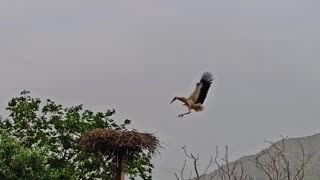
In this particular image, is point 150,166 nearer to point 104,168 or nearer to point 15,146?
point 104,168

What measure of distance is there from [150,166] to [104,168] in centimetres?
146

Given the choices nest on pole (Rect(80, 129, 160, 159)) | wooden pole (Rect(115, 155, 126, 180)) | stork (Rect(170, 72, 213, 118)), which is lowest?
stork (Rect(170, 72, 213, 118))

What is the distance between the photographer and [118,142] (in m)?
11.4

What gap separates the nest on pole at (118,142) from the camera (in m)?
11.5

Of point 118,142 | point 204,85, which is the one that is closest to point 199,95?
point 204,85

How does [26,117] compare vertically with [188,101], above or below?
above

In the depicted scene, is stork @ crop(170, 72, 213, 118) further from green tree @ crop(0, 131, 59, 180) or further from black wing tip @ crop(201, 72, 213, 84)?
green tree @ crop(0, 131, 59, 180)

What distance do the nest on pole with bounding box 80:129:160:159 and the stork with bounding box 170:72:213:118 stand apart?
10.6ft

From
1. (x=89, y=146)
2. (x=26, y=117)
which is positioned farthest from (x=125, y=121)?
(x=89, y=146)

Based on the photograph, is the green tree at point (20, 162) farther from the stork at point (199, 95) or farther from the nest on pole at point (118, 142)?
the stork at point (199, 95)

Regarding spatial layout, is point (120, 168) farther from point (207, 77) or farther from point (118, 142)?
point (207, 77)

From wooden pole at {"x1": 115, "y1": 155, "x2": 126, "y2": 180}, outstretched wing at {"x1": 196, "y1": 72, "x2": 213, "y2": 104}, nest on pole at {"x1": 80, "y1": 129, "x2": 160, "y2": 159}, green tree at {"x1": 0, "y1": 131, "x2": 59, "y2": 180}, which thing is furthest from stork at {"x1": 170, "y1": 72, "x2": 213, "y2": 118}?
green tree at {"x1": 0, "y1": 131, "x2": 59, "y2": 180}

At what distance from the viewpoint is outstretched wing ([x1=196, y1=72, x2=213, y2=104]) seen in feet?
27.1

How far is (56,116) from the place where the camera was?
57.7 feet
